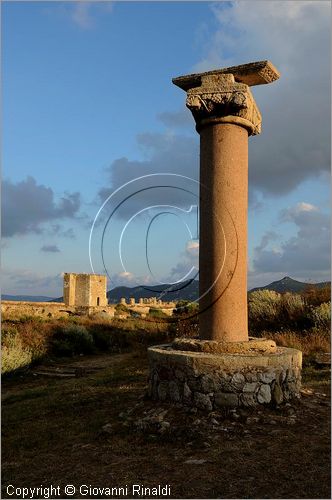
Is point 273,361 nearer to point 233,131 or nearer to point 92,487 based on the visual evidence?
point 92,487

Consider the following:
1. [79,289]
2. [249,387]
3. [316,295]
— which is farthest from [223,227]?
[79,289]

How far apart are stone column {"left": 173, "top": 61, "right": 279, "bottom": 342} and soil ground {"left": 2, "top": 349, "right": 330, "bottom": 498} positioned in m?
1.27

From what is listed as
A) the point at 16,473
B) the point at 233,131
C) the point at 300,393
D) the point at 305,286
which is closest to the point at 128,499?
the point at 16,473

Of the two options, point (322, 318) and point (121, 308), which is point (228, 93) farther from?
point (121, 308)

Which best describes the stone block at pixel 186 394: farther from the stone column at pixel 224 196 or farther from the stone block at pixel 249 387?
the stone column at pixel 224 196

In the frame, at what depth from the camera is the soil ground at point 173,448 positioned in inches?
151

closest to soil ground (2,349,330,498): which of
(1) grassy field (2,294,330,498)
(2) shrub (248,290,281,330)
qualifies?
(1) grassy field (2,294,330,498)

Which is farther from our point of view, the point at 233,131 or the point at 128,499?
the point at 233,131

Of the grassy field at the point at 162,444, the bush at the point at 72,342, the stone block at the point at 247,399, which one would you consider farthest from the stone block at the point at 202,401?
the bush at the point at 72,342

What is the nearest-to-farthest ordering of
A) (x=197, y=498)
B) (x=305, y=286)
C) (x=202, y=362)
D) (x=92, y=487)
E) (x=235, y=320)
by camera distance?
(x=197, y=498) < (x=92, y=487) < (x=202, y=362) < (x=235, y=320) < (x=305, y=286)

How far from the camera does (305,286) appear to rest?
15.6m

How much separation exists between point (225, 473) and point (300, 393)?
2.57 meters

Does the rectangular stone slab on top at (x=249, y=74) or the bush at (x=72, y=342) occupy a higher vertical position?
the rectangular stone slab on top at (x=249, y=74)

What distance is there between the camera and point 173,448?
4.62 meters
